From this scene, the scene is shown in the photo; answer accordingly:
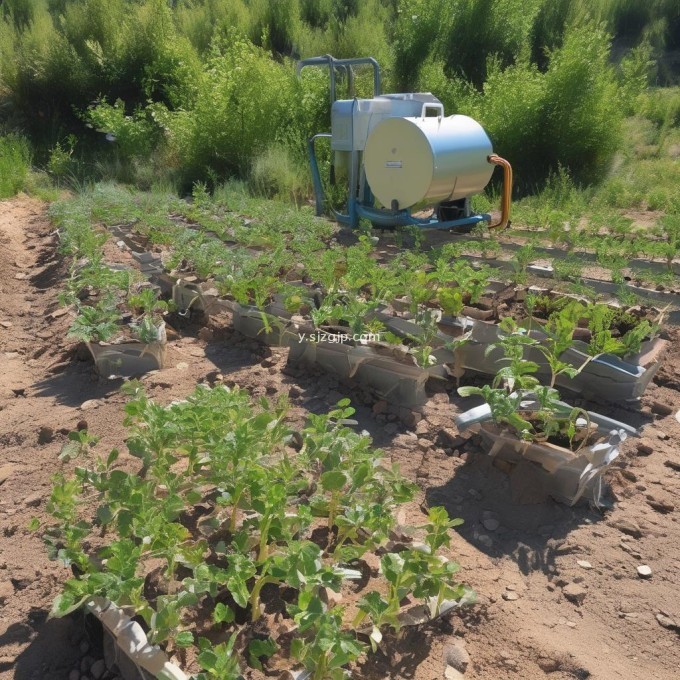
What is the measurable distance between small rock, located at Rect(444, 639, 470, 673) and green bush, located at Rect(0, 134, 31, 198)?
8211 mm

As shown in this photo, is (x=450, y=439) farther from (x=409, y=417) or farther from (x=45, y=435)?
(x=45, y=435)

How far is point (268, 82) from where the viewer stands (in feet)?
31.2

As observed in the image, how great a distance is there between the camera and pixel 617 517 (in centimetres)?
257

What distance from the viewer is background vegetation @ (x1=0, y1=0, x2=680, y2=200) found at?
898cm

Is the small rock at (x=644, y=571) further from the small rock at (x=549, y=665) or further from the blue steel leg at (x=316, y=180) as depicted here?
the blue steel leg at (x=316, y=180)

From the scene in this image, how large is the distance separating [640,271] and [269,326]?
2.50 meters

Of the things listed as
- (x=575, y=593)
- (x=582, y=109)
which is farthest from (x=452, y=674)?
(x=582, y=109)

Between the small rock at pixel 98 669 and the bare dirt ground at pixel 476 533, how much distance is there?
0.04 meters

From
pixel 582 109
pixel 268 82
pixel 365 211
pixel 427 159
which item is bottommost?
pixel 365 211

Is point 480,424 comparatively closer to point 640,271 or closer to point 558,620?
point 558,620

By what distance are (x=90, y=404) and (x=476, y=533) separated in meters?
1.86

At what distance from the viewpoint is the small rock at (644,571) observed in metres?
2.30

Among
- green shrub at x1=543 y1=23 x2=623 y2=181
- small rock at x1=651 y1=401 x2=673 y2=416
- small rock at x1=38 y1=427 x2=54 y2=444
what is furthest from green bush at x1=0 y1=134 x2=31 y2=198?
small rock at x1=651 y1=401 x2=673 y2=416

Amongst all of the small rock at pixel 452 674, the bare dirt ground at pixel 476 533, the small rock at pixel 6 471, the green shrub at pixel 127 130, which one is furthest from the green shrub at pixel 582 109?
the small rock at pixel 452 674
